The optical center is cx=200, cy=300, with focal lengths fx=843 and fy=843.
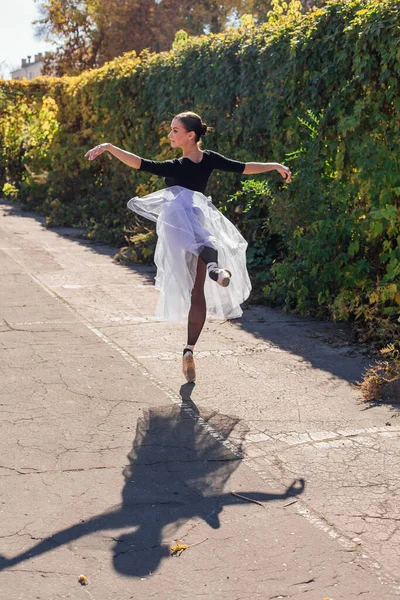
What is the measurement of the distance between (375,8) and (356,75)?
0.63 m

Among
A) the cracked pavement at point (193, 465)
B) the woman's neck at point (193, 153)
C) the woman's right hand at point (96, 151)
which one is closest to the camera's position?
the cracked pavement at point (193, 465)

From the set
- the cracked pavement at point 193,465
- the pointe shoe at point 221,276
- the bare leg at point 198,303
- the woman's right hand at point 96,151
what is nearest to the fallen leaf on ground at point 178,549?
the cracked pavement at point 193,465

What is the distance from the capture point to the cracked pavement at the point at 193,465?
3576 mm

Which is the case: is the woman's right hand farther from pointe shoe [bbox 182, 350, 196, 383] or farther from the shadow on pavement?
the shadow on pavement

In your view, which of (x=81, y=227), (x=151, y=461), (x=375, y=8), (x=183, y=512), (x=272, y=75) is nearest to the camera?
(x=183, y=512)

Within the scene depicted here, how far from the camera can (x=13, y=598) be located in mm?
3320

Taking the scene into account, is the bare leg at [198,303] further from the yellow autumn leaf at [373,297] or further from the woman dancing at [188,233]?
the yellow autumn leaf at [373,297]

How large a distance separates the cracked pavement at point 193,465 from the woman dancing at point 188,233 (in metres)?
0.57

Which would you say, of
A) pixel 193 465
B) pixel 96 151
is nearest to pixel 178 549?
pixel 193 465

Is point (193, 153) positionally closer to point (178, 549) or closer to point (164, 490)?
point (164, 490)

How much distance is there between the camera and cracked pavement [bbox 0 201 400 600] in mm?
3576

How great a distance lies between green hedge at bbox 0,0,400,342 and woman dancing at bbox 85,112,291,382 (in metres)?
1.76

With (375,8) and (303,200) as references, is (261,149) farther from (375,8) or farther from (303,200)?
(375,8)

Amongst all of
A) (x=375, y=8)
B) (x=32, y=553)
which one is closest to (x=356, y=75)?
(x=375, y=8)
